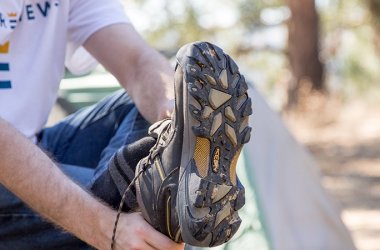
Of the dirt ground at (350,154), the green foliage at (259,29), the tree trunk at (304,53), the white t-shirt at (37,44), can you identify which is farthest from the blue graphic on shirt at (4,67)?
the green foliage at (259,29)

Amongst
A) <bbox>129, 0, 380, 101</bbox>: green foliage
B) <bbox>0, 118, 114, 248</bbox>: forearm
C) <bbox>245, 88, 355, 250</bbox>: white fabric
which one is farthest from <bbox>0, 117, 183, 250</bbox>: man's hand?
<bbox>129, 0, 380, 101</bbox>: green foliage

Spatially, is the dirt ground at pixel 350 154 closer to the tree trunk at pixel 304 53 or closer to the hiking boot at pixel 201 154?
the tree trunk at pixel 304 53

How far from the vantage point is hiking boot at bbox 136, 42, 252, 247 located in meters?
1.13

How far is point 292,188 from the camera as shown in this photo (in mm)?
2443

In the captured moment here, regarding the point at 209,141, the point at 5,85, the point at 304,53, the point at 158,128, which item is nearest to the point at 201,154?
the point at 209,141

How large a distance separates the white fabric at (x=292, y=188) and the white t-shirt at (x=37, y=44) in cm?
74

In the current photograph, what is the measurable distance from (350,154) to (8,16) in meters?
4.40

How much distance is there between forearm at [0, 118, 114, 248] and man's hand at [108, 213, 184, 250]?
21 millimetres

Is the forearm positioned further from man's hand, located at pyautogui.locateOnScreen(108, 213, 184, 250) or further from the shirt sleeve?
the shirt sleeve

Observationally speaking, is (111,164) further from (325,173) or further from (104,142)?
(325,173)

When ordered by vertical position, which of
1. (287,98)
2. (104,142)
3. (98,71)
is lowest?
(287,98)

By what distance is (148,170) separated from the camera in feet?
3.95

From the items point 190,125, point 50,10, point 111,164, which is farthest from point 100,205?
point 50,10

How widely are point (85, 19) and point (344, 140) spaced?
15.2 ft
